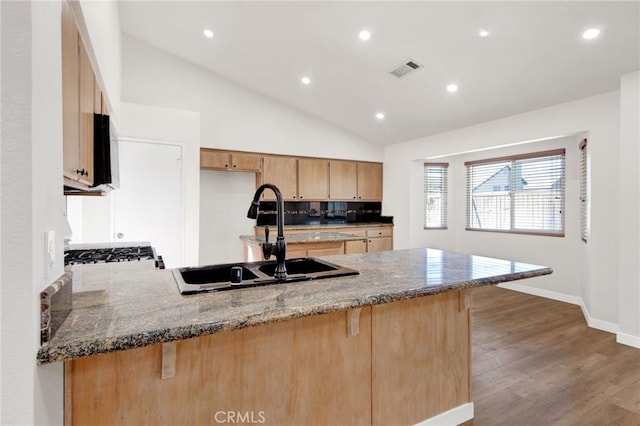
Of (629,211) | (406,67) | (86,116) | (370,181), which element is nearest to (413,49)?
(406,67)

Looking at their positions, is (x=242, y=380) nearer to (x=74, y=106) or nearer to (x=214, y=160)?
(x=74, y=106)

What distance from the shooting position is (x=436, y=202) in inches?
239

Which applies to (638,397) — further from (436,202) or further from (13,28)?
(436,202)

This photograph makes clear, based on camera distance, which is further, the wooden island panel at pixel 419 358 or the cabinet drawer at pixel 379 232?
the cabinet drawer at pixel 379 232

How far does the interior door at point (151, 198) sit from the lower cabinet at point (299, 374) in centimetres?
311

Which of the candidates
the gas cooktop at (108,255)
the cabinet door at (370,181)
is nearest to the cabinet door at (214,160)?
the gas cooktop at (108,255)

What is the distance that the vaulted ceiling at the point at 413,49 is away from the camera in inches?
107

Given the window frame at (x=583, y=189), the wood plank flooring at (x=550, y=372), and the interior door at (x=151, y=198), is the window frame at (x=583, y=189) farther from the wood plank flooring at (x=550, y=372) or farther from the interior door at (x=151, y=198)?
the interior door at (x=151, y=198)

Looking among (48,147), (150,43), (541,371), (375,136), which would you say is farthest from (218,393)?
(375,136)

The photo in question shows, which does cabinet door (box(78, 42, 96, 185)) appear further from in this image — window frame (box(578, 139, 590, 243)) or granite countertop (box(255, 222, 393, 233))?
window frame (box(578, 139, 590, 243))

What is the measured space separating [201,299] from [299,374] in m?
0.58

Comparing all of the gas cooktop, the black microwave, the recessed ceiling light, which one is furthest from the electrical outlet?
the recessed ceiling light

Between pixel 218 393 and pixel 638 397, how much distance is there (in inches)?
111

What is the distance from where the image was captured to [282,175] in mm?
5434
